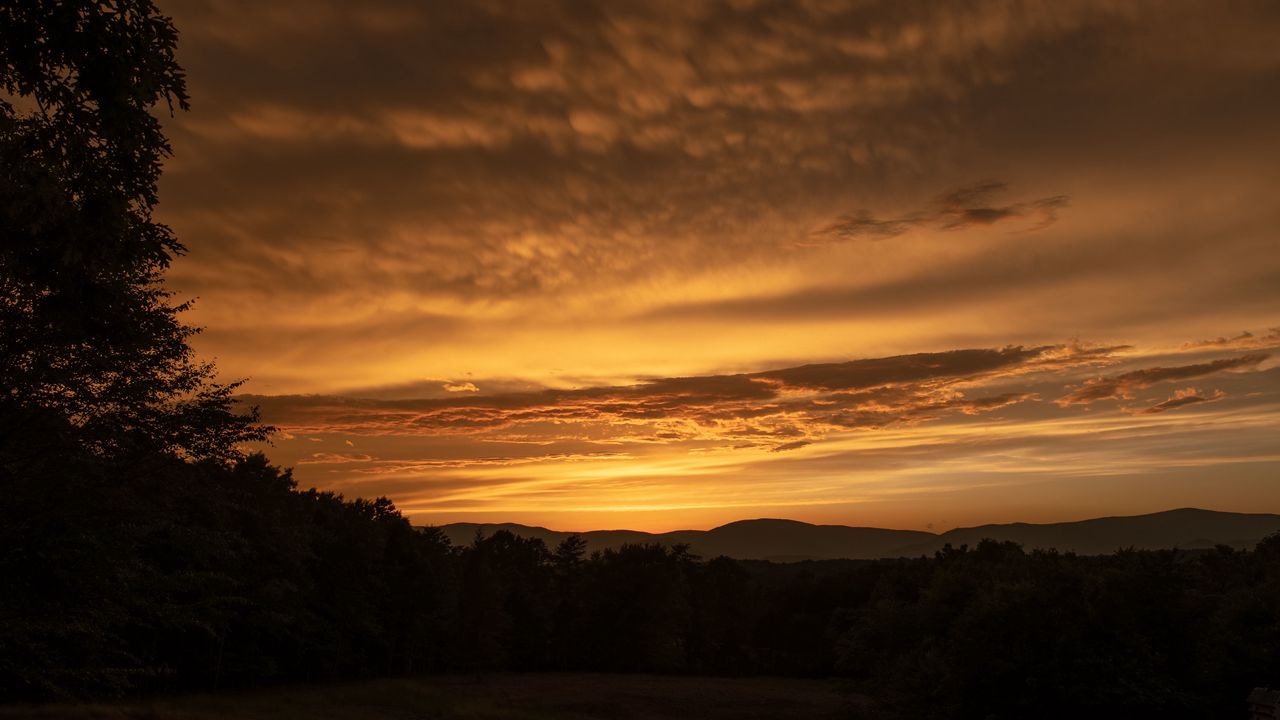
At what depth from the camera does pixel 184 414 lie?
→ 19609 mm

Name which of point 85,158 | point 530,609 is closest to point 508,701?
point 530,609

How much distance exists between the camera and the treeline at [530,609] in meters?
18.0

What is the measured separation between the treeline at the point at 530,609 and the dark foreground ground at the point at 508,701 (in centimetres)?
276

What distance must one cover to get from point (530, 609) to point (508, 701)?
1415 inches

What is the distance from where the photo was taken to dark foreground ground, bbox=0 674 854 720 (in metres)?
33.6

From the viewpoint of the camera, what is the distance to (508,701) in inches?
2234

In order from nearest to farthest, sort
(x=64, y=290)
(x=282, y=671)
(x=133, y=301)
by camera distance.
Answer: (x=64, y=290) < (x=133, y=301) < (x=282, y=671)

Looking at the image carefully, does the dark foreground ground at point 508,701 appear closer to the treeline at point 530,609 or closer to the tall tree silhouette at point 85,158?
the treeline at point 530,609

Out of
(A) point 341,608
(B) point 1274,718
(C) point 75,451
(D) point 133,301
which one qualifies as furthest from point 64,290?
(A) point 341,608

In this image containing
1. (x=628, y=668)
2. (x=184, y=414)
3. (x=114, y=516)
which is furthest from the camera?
(x=628, y=668)

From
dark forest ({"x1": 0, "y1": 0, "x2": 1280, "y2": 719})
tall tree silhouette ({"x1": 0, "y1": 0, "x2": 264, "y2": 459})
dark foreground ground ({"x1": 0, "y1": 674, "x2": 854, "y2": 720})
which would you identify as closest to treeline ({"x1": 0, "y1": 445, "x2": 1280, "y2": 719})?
dark forest ({"x1": 0, "y1": 0, "x2": 1280, "y2": 719})

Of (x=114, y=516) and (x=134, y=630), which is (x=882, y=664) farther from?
(x=134, y=630)

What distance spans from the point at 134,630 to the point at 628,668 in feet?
191

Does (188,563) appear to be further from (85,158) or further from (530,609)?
(530,609)
